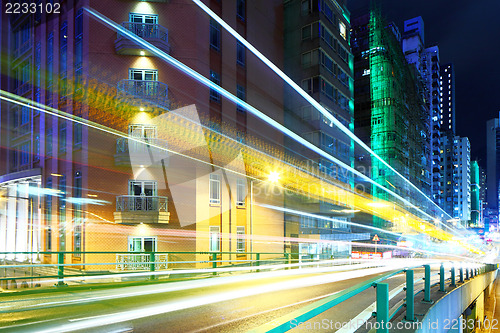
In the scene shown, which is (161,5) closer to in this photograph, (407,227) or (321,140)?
(321,140)

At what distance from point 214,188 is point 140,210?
5.98 meters

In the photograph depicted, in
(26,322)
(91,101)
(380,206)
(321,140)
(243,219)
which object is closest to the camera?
(26,322)

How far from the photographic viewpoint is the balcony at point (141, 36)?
79.4 feet

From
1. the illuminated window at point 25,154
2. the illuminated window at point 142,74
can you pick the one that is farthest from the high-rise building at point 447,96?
the illuminated window at point 25,154

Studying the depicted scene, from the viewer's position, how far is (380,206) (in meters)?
63.5

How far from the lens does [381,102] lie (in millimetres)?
67250

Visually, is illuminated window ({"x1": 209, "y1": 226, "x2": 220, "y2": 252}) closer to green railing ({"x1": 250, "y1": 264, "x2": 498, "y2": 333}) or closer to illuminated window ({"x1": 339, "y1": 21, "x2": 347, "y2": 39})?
green railing ({"x1": 250, "y1": 264, "x2": 498, "y2": 333})

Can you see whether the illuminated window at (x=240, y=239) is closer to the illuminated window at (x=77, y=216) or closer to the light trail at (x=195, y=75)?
the light trail at (x=195, y=75)

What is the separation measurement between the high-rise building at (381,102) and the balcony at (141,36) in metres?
48.4

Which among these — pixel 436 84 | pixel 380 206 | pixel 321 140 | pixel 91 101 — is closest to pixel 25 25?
pixel 91 101

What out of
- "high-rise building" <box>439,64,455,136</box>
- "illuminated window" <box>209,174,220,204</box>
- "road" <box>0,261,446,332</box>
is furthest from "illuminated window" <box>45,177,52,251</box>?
"high-rise building" <box>439,64,455,136</box>

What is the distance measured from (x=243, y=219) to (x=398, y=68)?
2196 inches

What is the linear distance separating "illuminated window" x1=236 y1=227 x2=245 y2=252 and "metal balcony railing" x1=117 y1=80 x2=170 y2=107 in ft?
34.8

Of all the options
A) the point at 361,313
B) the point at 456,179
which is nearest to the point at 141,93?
the point at 361,313
